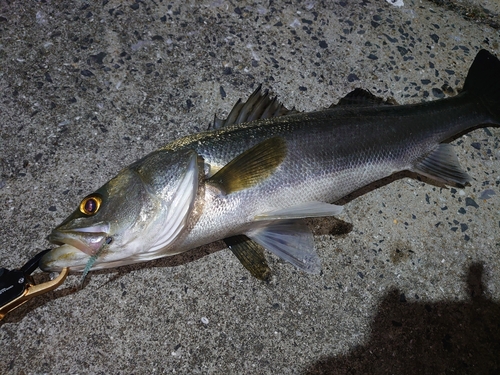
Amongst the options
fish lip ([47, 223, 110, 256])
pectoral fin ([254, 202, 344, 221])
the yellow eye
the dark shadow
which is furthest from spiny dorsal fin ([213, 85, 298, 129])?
the dark shadow

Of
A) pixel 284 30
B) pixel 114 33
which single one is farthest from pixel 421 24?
pixel 114 33

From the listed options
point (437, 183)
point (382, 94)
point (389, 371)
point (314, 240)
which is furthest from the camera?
point (382, 94)

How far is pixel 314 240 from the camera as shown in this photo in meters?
2.70

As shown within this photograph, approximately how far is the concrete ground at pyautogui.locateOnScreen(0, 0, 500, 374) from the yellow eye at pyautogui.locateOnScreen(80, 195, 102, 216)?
0.66m

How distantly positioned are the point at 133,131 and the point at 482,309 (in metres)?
2.81

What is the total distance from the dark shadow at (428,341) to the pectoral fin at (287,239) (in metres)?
0.68

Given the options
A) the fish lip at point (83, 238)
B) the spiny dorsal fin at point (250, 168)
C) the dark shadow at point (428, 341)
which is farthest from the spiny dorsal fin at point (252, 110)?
the dark shadow at point (428, 341)

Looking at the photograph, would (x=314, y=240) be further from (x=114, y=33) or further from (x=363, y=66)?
(x=114, y=33)

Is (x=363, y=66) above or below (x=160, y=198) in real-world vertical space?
Result: below

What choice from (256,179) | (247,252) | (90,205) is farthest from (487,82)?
(90,205)

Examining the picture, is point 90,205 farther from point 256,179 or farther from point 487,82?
point 487,82

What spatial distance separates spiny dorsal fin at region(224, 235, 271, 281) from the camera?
243 centimetres

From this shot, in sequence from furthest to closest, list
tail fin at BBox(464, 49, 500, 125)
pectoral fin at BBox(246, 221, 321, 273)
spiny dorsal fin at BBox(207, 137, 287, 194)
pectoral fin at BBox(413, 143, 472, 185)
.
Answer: tail fin at BBox(464, 49, 500, 125) → pectoral fin at BBox(413, 143, 472, 185) → pectoral fin at BBox(246, 221, 321, 273) → spiny dorsal fin at BBox(207, 137, 287, 194)

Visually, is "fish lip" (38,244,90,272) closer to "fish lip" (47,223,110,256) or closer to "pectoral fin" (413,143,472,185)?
"fish lip" (47,223,110,256)
